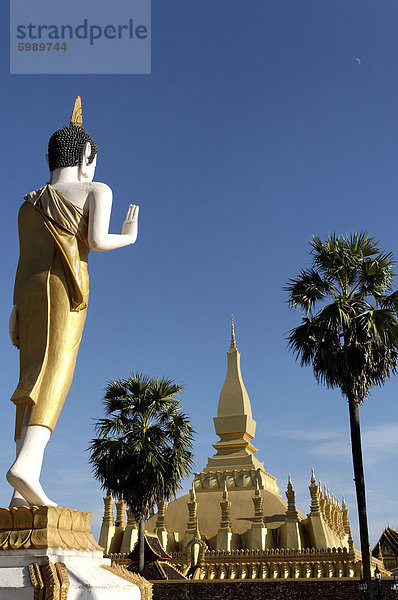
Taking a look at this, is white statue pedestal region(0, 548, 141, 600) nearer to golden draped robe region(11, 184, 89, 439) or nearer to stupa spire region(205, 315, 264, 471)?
golden draped robe region(11, 184, 89, 439)

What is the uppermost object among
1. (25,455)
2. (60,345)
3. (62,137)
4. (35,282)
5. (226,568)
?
(62,137)

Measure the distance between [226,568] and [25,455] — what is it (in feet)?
68.1

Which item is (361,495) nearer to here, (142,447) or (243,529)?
(142,447)

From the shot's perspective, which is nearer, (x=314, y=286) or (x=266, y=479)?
(x=314, y=286)

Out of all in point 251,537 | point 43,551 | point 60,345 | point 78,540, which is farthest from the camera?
point 251,537

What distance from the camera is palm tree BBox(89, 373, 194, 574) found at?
18.9 m

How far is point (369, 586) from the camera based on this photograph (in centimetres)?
1410

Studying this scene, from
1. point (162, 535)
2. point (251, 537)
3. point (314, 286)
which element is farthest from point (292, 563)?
point (314, 286)

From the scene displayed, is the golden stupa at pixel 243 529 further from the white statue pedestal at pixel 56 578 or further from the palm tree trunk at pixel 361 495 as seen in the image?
the white statue pedestal at pixel 56 578

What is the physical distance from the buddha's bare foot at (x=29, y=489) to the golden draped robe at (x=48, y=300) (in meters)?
0.45

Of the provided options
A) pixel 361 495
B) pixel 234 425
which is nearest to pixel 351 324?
Result: pixel 361 495

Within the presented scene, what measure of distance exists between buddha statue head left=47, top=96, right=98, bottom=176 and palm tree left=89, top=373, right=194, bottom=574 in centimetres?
1359

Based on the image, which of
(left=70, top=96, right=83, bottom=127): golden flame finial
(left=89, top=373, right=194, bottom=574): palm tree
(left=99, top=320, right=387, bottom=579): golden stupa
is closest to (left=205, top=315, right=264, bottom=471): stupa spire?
(left=99, top=320, right=387, bottom=579): golden stupa

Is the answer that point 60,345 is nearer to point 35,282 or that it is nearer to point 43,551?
point 35,282
